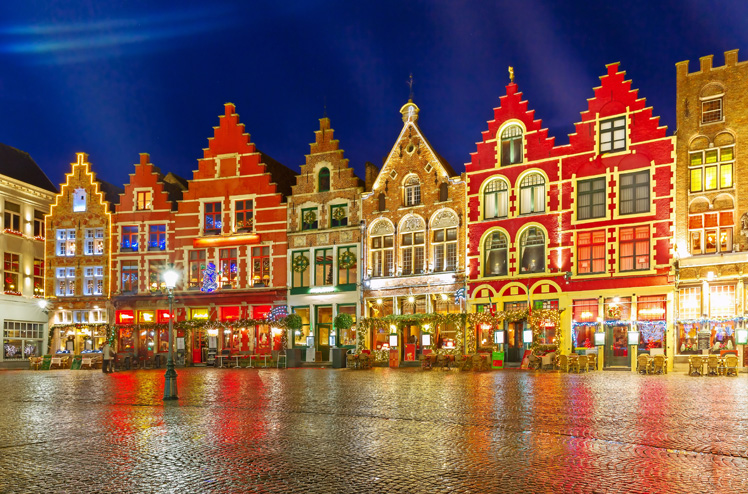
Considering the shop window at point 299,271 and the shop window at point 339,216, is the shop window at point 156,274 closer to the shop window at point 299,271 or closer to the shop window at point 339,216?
the shop window at point 299,271

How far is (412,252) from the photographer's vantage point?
129 ft

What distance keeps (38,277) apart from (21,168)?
288 inches

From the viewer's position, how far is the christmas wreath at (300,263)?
4188 centimetres

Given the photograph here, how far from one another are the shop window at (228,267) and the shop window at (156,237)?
4.28 meters

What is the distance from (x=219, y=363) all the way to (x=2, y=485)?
102ft

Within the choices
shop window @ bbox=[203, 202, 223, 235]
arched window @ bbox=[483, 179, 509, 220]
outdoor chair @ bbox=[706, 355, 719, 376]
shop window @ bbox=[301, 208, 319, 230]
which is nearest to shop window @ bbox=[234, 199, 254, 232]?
shop window @ bbox=[203, 202, 223, 235]

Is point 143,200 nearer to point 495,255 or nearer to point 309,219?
point 309,219

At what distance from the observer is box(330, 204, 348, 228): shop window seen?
41688 mm

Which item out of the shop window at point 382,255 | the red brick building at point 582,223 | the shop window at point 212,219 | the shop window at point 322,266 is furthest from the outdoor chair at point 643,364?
the shop window at point 212,219

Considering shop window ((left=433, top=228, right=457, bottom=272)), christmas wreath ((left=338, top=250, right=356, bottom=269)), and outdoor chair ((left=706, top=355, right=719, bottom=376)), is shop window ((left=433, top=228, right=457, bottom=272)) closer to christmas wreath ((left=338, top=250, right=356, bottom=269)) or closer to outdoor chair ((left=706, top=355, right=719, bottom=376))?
christmas wreath ((left=338, top=250, right=356, bottom=269))

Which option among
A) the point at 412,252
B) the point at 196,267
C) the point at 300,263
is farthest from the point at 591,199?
the point at 196,267

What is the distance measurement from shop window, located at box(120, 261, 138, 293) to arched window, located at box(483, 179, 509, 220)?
22490 mm

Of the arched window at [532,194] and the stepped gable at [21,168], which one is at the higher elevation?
the stepped gable at [21,168]

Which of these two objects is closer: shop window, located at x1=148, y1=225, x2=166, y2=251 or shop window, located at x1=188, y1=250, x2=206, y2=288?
shop window, located at x1=188, y1=250, x2=206, y2=288
